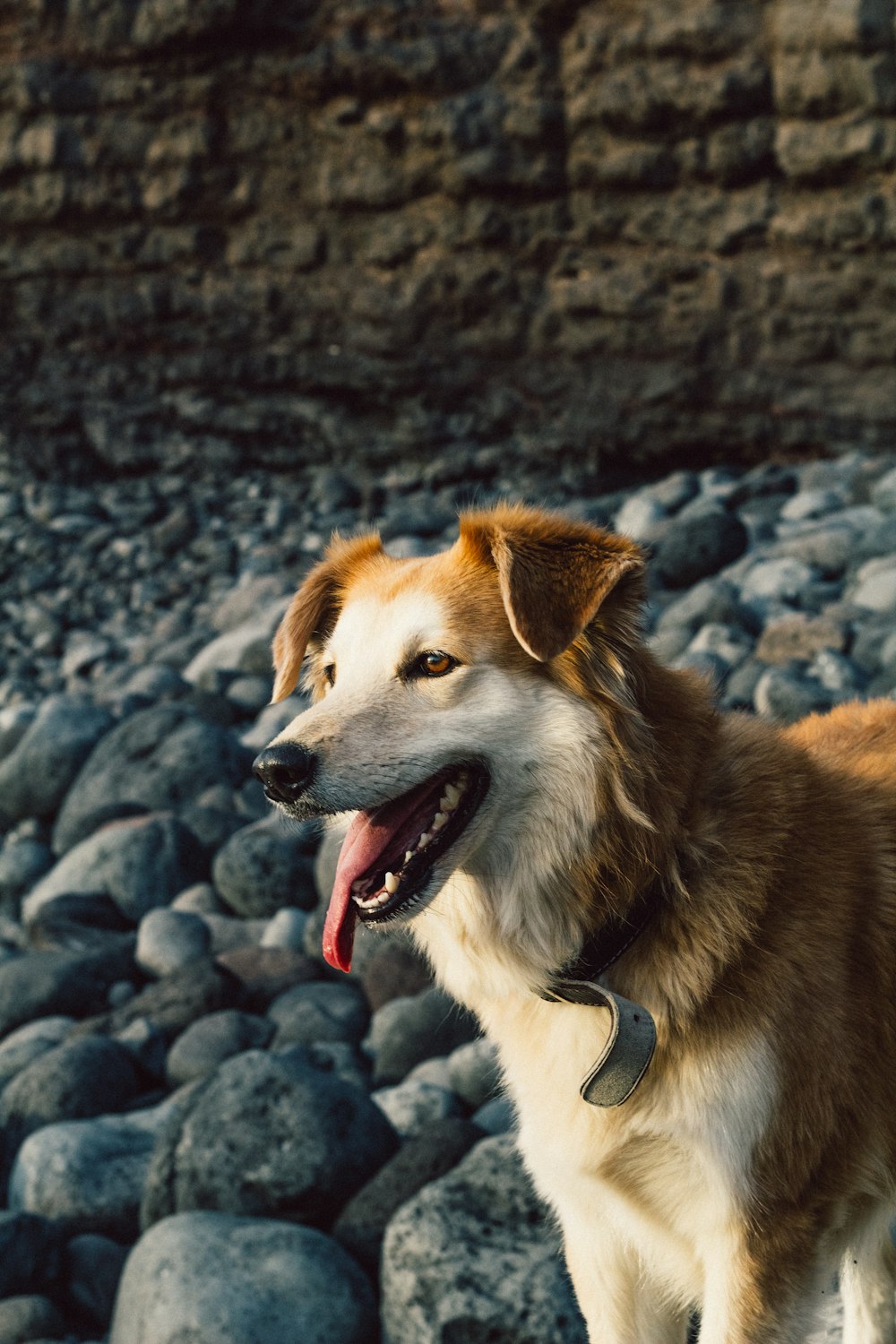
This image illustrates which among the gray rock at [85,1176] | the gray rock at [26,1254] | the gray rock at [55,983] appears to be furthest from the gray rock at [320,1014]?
the gray rock at [26,1254]

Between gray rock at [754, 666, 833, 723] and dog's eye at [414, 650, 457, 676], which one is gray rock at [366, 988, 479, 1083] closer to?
gray rock at [754, 666, 833, 723]

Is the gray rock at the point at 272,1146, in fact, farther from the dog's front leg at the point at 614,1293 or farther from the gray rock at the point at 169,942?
the gray rock at the point at 169,942

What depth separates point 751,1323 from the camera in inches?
98.3

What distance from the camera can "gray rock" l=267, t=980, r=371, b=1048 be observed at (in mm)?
5285

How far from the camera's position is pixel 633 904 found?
2695 millimetres

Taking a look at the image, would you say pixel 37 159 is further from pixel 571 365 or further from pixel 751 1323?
pixel 751 1323

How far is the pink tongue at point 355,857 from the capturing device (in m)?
2.72

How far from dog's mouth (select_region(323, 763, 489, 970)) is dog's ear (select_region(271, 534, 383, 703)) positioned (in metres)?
0.67

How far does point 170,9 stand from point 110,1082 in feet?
35.5

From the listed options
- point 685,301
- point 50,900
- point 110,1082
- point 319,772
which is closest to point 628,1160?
point 319,772

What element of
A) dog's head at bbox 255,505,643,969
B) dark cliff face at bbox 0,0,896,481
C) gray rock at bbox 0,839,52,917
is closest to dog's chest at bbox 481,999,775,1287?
dog's head at bbox 255,505,643,969

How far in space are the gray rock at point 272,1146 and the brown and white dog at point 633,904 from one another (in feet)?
4.18

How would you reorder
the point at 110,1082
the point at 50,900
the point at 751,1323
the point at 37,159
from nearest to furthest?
the point at 751,1323 → the point at 110,1082 → the point at 50,900 → the point at 37,159

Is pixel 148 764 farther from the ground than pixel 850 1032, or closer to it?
closer to it
